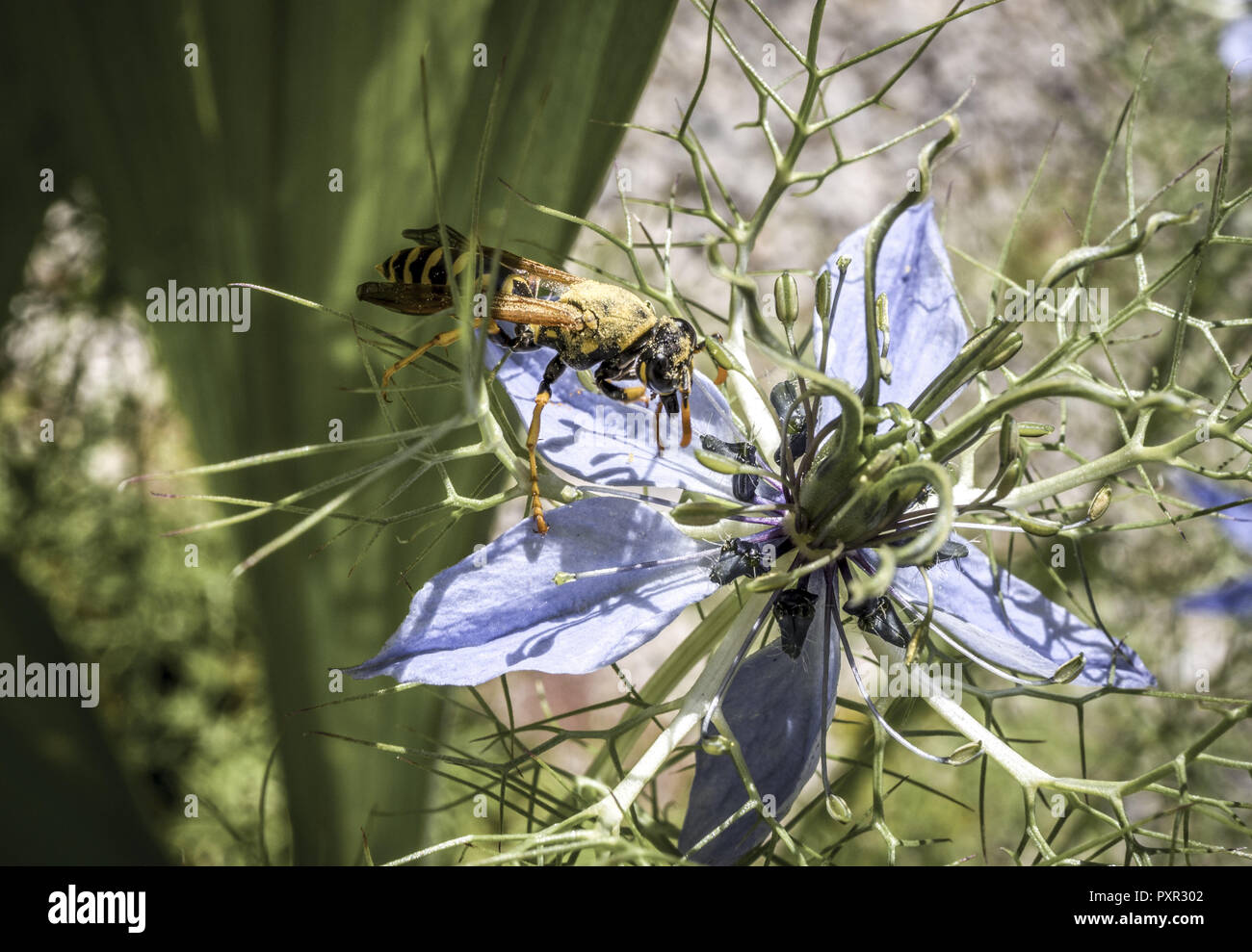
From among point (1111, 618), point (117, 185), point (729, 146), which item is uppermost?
point (729, 146)

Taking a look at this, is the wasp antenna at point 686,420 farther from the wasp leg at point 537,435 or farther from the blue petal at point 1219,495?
the blue petal at point 1219,495

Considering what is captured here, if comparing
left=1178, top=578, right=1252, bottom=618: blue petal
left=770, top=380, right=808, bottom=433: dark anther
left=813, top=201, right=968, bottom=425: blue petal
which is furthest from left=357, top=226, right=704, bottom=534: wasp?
left=1178, top=578, right=1252, bottom=618: blue petal

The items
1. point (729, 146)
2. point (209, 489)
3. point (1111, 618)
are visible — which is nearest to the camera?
point (209, 489)

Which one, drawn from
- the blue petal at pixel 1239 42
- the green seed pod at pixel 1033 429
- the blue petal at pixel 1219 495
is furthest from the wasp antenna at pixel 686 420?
the blue petal at pixel 1239 42

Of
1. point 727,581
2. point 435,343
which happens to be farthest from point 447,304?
point 727,581
